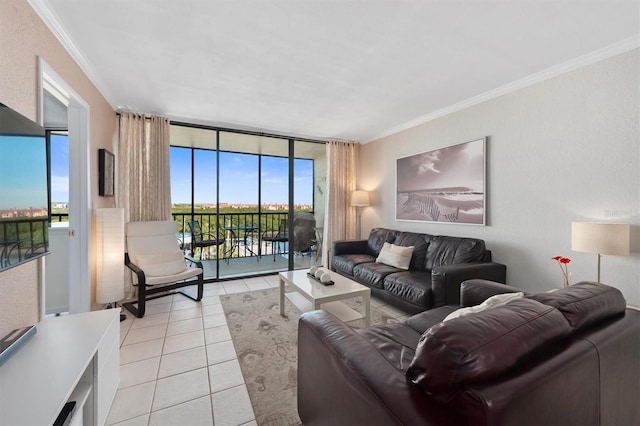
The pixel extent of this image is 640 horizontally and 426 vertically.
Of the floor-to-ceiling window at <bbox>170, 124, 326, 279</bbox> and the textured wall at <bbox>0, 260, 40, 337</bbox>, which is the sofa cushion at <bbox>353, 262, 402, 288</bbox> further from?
the textured wall at <bbox>0, 260, 40, 337</bbox>

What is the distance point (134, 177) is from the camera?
3520 mm

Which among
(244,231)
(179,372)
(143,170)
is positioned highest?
(143,170)

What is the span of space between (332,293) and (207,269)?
344 cm

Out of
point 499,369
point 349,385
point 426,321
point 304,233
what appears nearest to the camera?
point 499,369

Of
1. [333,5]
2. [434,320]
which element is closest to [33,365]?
[434,320]

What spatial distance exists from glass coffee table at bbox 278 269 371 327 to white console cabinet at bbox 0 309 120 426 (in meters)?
1.40

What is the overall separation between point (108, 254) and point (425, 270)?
11.6 ft

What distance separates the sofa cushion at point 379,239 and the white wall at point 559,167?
892 mm

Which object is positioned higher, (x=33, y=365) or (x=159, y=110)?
(x=159, y=110)

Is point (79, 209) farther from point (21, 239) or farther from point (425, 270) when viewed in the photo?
point (425, 270)

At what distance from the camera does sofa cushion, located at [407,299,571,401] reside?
2.49ft

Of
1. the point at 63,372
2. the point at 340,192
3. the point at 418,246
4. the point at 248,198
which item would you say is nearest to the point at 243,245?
the point at 248,198

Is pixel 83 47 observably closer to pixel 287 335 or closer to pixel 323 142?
pixel 287 335

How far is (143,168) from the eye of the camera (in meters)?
3.59
